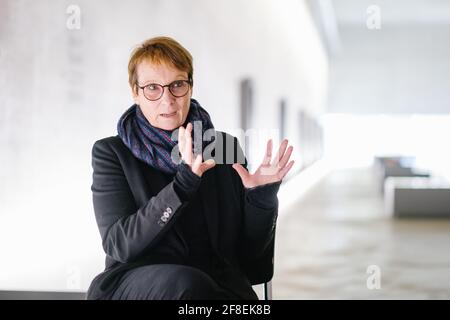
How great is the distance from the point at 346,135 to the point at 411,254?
10.2 meters

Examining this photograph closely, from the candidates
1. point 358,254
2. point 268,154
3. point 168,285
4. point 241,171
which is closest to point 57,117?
point 241,171

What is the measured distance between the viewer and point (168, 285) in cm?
192

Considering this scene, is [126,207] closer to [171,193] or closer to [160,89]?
[171,193]

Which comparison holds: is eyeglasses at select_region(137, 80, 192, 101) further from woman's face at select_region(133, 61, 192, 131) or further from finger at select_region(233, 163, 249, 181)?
finger at select_region(233, 163, 249, 181)

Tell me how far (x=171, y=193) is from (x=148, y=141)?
28cm

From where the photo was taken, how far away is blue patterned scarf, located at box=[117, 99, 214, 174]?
220 centimetres

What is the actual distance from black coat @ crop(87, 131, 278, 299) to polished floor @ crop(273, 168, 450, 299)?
2730 mm

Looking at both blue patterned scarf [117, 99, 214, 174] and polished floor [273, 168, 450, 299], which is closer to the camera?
blue patterned scarf [117, 99, 214, 174]

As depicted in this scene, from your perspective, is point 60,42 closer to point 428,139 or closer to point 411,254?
point 411,254

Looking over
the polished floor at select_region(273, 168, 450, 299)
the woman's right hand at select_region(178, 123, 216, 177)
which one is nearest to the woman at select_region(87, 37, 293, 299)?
the woman's right hand at select_region(178, 123, 216, 177)

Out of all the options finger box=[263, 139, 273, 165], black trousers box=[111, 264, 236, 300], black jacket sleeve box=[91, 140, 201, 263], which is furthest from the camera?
finger box=[263, 139, 273, 165]

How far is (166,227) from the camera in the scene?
2051mm

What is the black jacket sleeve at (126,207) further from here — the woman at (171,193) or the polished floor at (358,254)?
the polished floor at (358,254)

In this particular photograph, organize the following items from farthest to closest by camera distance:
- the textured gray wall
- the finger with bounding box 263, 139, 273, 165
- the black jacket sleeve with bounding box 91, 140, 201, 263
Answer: the textured gray wall < the finger with bounding box 263, 139, 273, 165 < the black jacket sleeve with bounding box 91, 140, 201, 263
